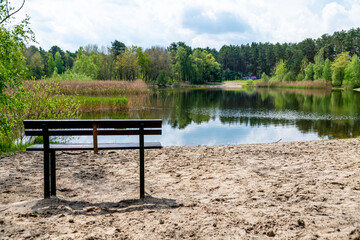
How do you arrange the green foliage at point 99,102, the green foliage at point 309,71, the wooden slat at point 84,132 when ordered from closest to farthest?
the wooden slat at point 84,132
the green foliage at point 99,102
the green foliage at point 309,71

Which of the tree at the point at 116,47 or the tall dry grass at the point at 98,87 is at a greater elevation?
the tree at the point at 116,47

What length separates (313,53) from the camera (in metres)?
99.6

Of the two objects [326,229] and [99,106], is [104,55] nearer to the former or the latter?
[99,106]

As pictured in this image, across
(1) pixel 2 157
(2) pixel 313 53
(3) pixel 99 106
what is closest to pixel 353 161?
(1) pixel 2 157

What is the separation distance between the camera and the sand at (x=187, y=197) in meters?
3.73

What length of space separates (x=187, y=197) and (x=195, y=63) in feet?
351

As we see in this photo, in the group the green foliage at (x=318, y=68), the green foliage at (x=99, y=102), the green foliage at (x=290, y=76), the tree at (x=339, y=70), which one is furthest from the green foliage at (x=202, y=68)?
the green foliage at (x=99, y=102)

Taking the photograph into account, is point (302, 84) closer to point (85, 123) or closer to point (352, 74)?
point (352, 74)

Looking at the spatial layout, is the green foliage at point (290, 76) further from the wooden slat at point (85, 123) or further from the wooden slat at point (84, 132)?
the wooden slat at point (85, 123)

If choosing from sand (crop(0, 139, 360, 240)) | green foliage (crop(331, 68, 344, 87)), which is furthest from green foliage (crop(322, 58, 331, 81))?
sand (crop(0, 139, 360, 240))

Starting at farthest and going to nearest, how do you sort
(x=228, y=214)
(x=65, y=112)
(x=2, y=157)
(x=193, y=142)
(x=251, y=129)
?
(x=251, y=129) < (x=193, y=142) < (x=65, y=112) < (x=2, y=157) < (x=228, y=214)

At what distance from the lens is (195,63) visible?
360 ft

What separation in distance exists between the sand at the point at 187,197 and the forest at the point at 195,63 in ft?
152

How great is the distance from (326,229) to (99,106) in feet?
81.2
